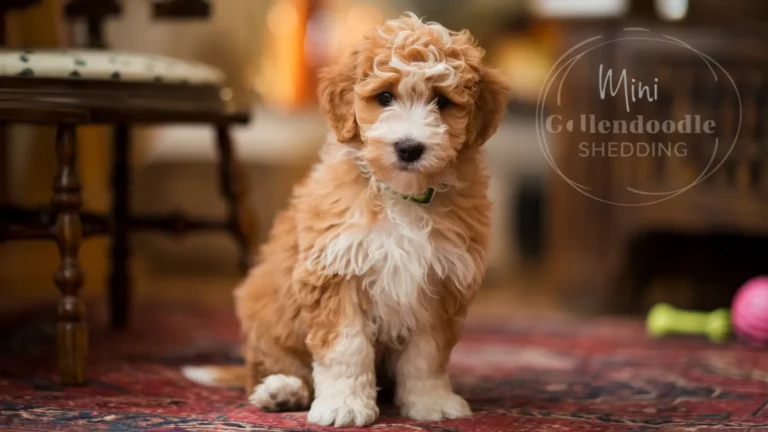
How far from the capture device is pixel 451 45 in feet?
5.17

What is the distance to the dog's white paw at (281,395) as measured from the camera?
1.68 meters

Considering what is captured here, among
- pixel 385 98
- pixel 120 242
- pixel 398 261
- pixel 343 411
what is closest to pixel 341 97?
pixel 385 98

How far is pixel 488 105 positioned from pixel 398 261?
33 cm

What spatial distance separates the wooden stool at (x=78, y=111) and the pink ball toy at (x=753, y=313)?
54.6 inches

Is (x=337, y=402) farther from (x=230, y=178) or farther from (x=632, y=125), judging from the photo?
(x=632, y=125)

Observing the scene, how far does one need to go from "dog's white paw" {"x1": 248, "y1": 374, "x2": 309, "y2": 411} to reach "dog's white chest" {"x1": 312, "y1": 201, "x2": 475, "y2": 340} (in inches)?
8.3

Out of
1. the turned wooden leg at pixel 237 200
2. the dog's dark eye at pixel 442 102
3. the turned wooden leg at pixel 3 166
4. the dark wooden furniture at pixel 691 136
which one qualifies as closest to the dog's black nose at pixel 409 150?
the dog's dark eye at pixel 442 102

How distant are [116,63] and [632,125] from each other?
144cm

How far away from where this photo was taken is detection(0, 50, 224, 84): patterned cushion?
1907 mm

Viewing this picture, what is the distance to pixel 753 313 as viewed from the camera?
8.04ft

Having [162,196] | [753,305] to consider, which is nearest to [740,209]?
[753,305]

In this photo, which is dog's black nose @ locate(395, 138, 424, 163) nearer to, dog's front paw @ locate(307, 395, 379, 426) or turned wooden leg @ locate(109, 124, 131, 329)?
dog's front paw @ locate(307, 395, 379, 426)

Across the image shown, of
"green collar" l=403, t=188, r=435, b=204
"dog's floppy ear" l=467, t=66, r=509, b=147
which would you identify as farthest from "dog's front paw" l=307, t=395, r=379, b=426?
"dog's floppy ear" l=467, t=66, r=509, b=147

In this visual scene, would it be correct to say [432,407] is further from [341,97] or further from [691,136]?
[691,136]
